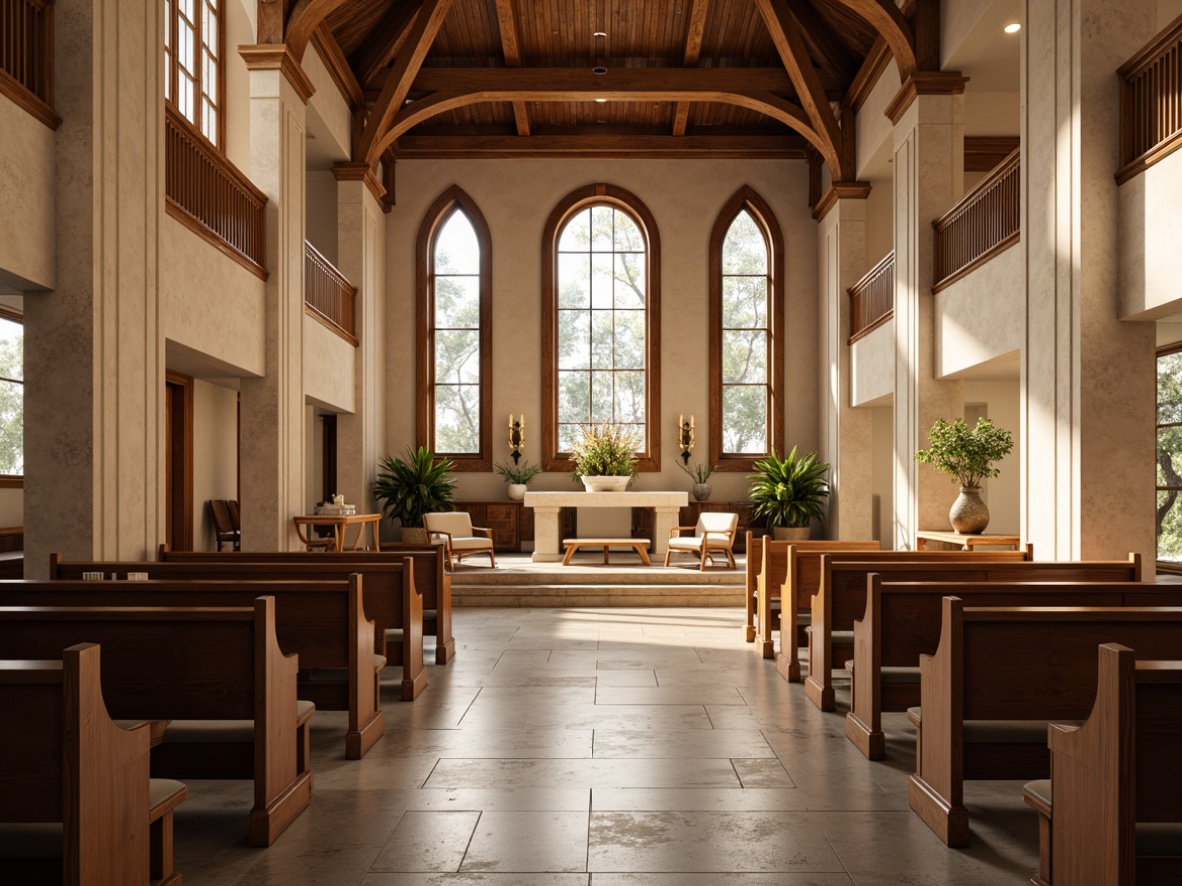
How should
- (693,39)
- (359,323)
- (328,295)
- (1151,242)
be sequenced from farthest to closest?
1. (359,323)
2. (693,39)
3. (328,295)
4. (1151,242)

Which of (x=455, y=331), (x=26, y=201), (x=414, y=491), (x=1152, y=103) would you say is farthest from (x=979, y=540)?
(x=455, y=331)

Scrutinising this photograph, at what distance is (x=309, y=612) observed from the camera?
464 cm

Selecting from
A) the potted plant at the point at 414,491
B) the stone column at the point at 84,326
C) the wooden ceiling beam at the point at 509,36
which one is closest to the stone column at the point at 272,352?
the wooden ceiling beam at the point at 509,36

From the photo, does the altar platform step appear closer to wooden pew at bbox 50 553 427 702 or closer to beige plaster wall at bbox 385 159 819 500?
beige plaster wall at bbox 385 159 819 500

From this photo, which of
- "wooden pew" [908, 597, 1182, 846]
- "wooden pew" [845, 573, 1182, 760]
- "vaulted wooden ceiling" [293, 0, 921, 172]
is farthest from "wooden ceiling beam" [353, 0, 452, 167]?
"wooden pew" [908, 597, 1182, 846]

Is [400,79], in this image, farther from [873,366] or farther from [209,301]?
[873,366]

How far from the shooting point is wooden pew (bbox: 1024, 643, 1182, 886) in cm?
245

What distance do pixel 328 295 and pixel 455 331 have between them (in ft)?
10.8

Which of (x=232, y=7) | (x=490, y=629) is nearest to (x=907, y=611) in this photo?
(x=490, y=629)

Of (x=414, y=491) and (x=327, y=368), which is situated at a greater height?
(x=327, y=368)

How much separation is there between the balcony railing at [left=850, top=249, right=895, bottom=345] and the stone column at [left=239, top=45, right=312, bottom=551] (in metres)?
6.11

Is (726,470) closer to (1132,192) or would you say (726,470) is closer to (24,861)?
(1132,192)

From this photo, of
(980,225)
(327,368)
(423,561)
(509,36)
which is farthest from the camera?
(509,36)

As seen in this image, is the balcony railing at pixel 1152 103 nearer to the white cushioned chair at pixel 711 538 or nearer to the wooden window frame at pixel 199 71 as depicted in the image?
the white cushioned chair at pixel 711 538
